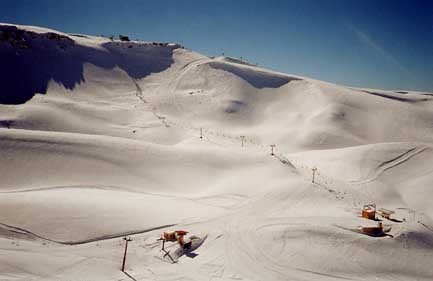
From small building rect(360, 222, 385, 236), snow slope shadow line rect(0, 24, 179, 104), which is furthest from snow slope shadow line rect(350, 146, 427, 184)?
snow slope shadow line rect(0, 24, 179, 104)

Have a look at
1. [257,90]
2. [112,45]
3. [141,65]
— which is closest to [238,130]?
[257,90]

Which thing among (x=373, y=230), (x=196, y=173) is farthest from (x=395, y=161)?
(x=196, y=173)

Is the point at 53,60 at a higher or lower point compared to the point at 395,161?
higher

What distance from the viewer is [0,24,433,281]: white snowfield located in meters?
13.9

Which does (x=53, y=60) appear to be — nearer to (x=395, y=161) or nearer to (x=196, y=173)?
(x=196, y=173)

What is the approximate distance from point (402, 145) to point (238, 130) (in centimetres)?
1615

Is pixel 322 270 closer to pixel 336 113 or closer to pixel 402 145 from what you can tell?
pixel 402 145

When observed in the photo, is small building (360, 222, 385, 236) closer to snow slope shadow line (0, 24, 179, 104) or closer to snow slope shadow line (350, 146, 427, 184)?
snow slope shadow line (350, 146, 427, 184)

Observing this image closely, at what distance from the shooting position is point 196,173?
934 inches

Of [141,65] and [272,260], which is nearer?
[272,260]

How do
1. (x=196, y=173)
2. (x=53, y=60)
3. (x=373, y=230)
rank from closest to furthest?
1. (x=373, y=230)
2. (x=196, y=173)
3. (x=53, y=60)

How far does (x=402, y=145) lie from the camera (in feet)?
98.2

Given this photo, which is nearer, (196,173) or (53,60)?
(196,173)

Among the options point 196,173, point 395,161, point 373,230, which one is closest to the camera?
point 373,230
